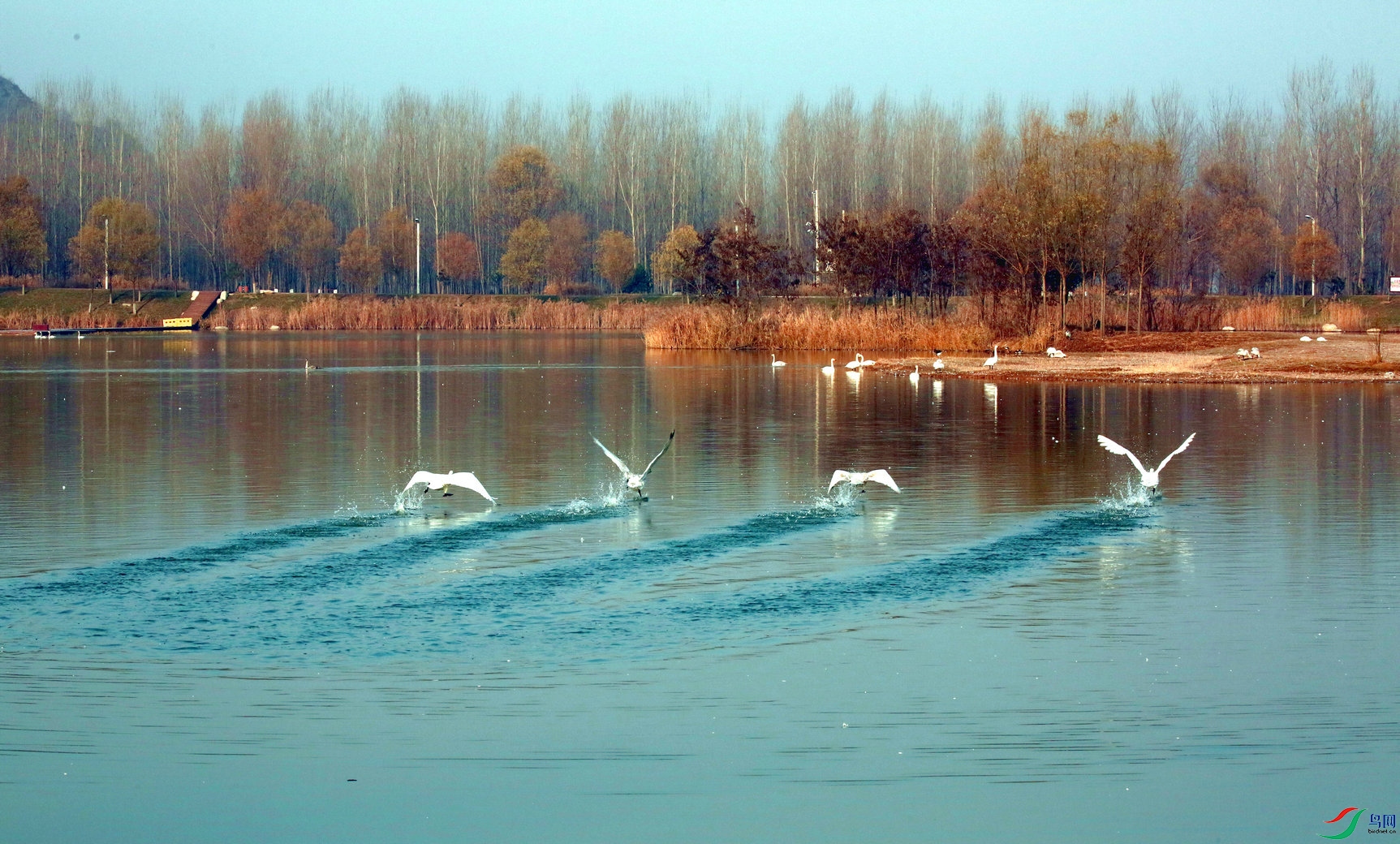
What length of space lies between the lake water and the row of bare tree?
4108cm

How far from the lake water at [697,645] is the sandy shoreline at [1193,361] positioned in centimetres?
1491

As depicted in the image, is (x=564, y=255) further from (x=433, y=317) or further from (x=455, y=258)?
(x=433, y=317)

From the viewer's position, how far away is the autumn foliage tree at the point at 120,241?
8769 cm

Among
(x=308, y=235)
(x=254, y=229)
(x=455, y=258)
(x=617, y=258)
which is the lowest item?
(x=617, y=258)

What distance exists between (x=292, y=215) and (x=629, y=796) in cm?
9159

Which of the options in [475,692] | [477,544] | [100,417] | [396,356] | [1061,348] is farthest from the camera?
[396,356]

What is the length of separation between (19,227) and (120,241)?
5.86 metres

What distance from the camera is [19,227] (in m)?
86.9

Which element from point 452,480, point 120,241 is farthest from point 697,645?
point 120,241

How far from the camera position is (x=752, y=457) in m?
19.3

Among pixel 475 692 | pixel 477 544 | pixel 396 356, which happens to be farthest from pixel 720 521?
pixel 396 356

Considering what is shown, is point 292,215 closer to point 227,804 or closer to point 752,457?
point 752,457

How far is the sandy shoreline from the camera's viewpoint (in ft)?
112

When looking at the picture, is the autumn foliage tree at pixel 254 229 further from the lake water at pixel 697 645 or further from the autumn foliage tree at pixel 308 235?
the lake water at pixel 697 645
